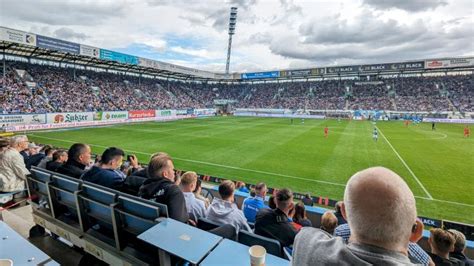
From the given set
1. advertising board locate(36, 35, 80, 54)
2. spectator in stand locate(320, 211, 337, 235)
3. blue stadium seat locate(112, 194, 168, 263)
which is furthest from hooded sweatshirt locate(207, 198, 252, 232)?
advertising board locate(36, 35, 80, 54)

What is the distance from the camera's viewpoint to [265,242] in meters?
2.76

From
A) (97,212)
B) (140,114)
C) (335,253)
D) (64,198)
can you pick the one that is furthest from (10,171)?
(140,114)

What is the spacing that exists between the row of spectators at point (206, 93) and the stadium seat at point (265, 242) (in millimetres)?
36332

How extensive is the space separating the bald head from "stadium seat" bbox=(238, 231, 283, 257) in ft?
5.00

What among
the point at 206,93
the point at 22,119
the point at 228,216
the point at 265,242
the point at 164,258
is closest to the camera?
the point at 164,258

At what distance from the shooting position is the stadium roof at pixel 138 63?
3177 centimetres

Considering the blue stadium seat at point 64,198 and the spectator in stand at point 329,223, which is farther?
the spectator in stand at point 329,223

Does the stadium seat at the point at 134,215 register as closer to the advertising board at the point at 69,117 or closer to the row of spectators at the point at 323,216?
the row of spectators at the point at 323,216

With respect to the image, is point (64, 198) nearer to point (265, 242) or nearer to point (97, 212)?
point (97, 212)

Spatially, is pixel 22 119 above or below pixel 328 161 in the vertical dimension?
above

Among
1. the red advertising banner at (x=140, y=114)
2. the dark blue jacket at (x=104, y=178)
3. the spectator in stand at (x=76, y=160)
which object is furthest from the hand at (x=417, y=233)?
the red advertising banner at (x=140, y=114)

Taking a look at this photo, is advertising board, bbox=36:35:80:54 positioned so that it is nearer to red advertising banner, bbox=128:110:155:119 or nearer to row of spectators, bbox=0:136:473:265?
red advertising banner, bbox=128:110:155:119

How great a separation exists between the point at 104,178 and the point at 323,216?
368cm

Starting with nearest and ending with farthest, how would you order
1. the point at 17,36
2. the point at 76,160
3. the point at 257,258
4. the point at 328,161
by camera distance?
the point at 257,258 < the point at 76,160 < the point at 328,161 < the point at 17,36
